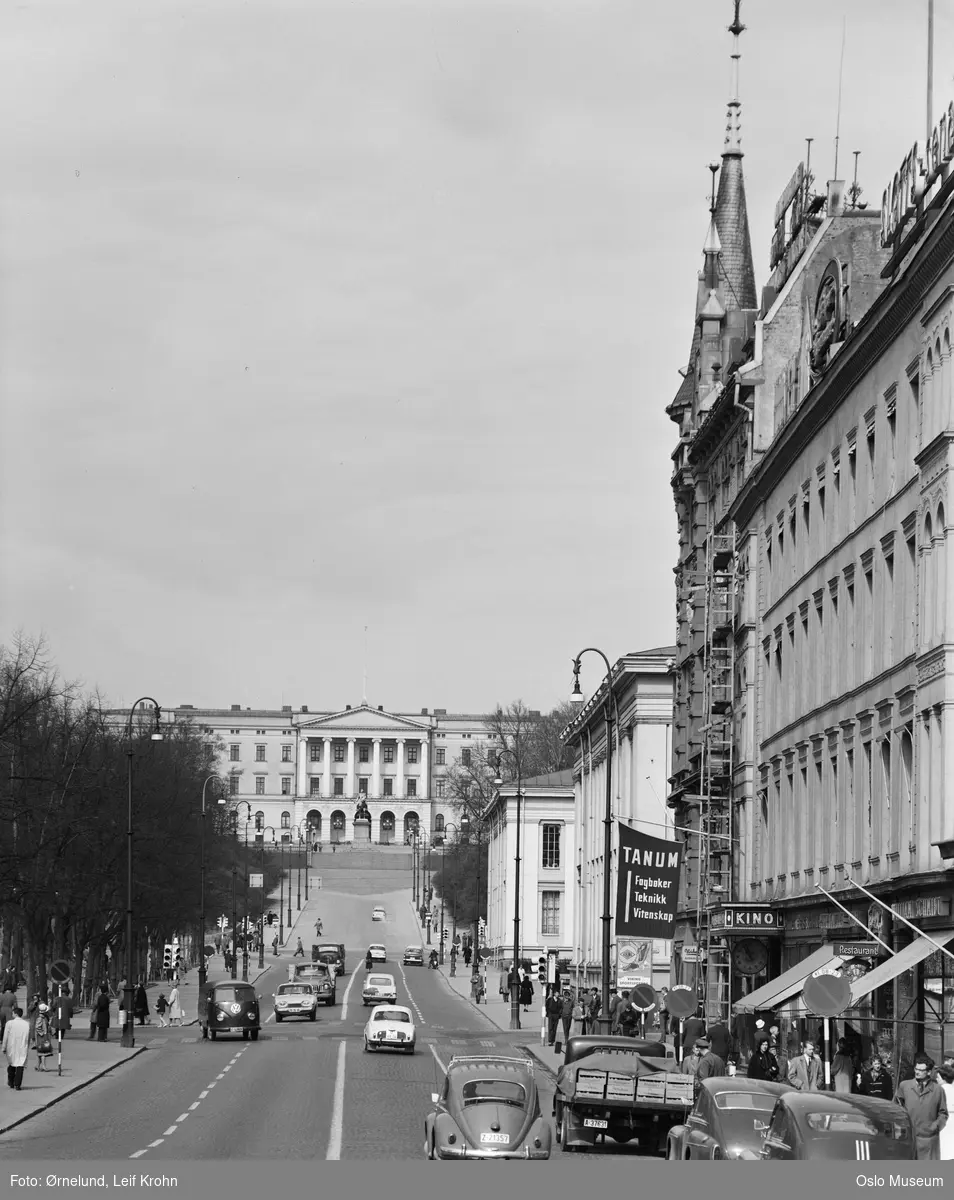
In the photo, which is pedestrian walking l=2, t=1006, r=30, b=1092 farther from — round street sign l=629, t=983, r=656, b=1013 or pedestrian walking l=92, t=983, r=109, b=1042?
pedestrian walking l=92, t=983, r=109, b=1042

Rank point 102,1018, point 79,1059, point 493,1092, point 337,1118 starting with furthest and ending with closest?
1. point 102,1018
2. point 79,1059
3. point 337,1118
4. point 493,1092

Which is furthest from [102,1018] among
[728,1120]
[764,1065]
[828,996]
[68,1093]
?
[728,1120]

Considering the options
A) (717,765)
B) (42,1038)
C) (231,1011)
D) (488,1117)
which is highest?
(717,765)

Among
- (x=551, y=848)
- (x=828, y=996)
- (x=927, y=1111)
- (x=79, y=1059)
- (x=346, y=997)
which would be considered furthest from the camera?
(x=551, y=848)

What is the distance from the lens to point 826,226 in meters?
55.1

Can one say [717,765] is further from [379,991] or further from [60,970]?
[379,991]

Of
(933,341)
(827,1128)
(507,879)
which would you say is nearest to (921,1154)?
(827,1128)

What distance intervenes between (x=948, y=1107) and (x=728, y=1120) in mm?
2852

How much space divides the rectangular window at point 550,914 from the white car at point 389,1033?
72748 millimetres

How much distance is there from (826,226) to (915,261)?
17.7 m

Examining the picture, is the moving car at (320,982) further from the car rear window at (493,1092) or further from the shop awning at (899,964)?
the car rear window at (493,1092)

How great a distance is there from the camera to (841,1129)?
849 inches

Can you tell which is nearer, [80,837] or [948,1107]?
[948,1107]

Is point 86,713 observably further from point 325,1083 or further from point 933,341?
point 933,341
